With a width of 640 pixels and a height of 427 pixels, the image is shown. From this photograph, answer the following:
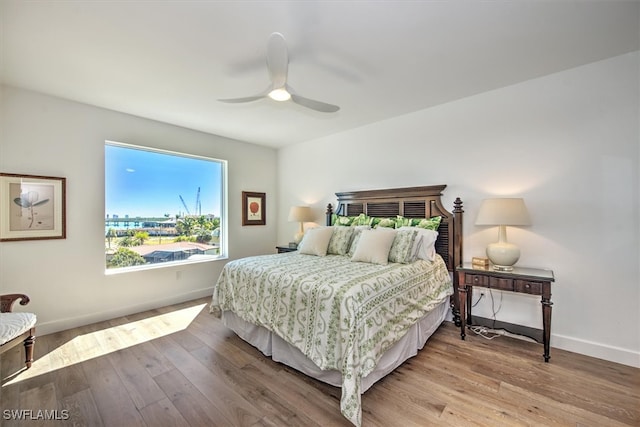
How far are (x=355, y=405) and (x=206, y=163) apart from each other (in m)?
4.17

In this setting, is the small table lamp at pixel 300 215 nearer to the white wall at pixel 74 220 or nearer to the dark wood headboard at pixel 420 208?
the dark wood headboard at pixel 420 208

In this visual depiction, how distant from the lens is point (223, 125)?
4.05 meters

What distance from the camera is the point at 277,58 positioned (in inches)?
72.4

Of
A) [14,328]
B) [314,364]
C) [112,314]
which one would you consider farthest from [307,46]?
[112,314]

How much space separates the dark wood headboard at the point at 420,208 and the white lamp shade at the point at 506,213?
1.67ft

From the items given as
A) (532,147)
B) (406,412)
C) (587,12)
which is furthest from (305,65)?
(406,412)

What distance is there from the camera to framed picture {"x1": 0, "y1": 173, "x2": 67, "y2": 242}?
9.12ft

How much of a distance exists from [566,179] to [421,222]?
143 centimetres

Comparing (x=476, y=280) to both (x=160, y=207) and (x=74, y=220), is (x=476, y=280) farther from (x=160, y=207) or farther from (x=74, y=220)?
(x=74, y=220)

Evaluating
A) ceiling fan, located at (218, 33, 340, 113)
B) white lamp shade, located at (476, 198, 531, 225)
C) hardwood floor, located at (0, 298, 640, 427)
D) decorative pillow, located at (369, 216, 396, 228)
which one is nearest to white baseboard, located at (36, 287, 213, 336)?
hardwood floor, located at (0, 298, 640, 427)

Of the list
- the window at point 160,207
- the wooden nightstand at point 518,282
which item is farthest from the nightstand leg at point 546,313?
the window at point 160,207

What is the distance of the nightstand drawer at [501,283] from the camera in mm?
2561

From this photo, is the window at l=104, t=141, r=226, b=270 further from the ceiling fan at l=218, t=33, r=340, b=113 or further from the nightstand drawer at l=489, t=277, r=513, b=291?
the nightstand drawer at l=489, t=277, r=513, b=291

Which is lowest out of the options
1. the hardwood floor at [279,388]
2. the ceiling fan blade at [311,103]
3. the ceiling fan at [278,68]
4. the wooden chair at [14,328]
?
the hardwood floor at [279,388]
